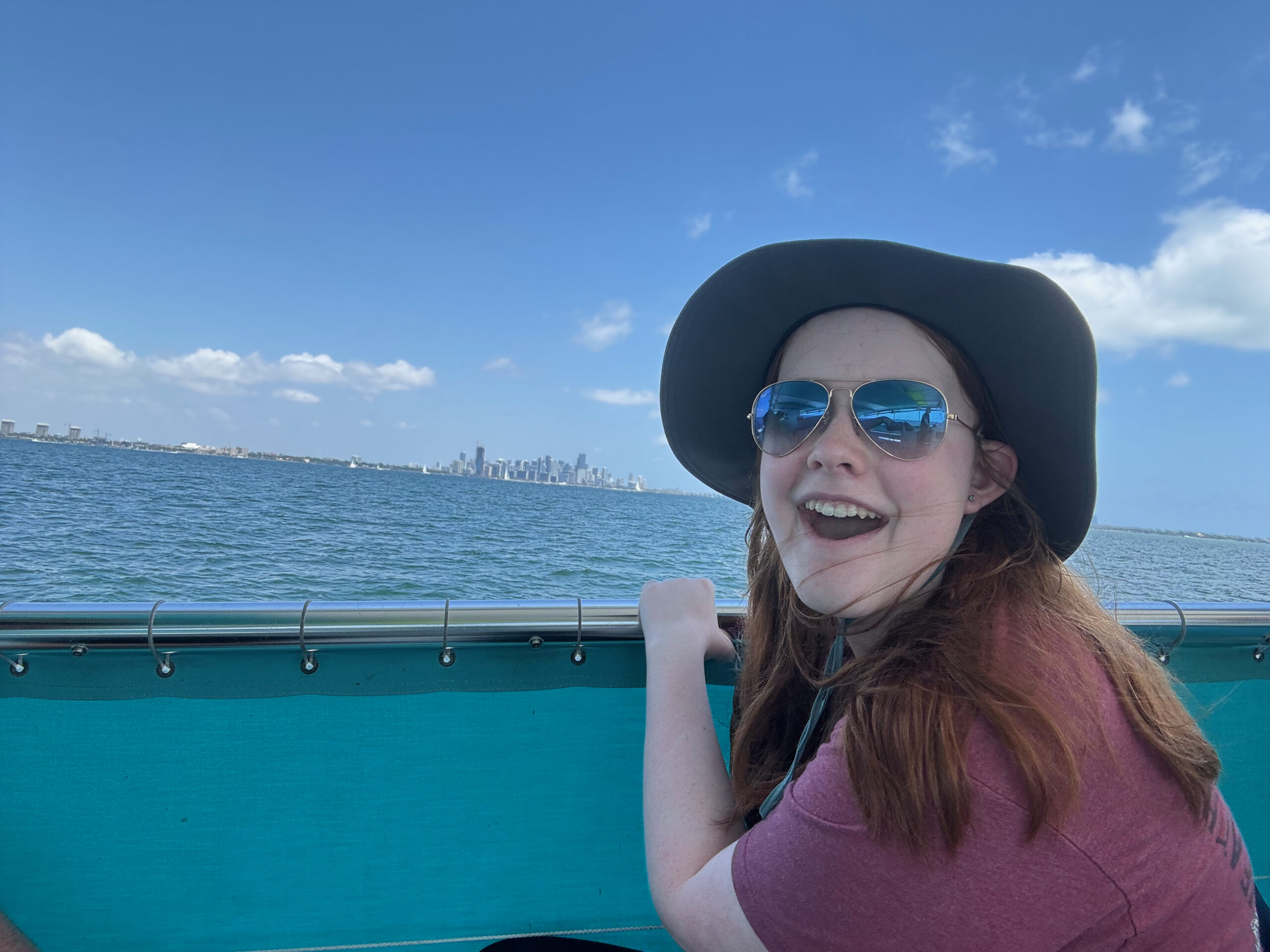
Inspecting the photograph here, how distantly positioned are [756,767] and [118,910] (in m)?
1.30

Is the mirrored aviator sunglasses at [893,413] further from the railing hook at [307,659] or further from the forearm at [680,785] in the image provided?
the railing hook at [307,659]

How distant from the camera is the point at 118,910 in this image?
1398 mm

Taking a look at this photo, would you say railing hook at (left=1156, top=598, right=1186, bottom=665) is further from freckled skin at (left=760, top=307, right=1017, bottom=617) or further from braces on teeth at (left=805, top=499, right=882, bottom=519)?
braces on teeth at (left=805, top=499, right=882, bottom=519)

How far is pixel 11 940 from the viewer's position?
1.34 metres

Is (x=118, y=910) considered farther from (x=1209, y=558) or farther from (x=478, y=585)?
(x=1209, y=558)

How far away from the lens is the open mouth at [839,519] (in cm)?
95

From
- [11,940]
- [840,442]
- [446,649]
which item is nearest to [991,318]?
[840,442]

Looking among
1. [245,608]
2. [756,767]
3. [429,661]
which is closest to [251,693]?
[245,608]

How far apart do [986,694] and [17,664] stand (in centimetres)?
163

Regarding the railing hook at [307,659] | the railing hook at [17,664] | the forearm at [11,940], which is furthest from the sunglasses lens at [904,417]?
the forearm at [11,940]

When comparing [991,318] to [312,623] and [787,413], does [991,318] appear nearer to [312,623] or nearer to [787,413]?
[787,413]

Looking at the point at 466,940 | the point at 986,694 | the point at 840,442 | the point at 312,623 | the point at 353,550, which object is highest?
the point at 840,442

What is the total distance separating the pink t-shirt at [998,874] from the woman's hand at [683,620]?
48 cm

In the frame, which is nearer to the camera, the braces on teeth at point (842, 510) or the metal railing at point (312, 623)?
the braces on teeth at point (842, 510)
